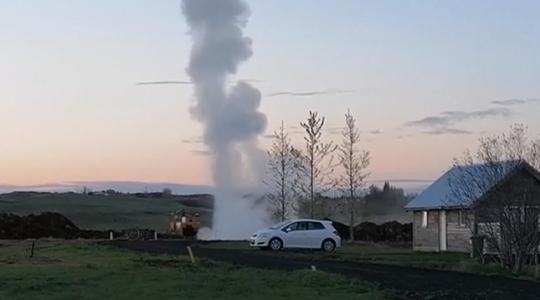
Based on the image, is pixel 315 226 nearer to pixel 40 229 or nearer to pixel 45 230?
pixel 45 230

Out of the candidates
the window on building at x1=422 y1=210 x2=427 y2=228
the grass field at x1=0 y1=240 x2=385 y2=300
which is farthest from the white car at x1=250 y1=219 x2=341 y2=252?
the grass field at x1=0 y1=240 x2=385 y2=300

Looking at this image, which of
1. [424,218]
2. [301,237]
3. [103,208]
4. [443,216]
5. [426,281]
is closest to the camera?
[426,281]

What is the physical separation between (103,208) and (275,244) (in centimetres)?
8069

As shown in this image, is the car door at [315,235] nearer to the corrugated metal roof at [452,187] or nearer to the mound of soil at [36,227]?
the corrugated metal roof at [452,187]

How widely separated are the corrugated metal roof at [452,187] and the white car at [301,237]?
18.2 ft

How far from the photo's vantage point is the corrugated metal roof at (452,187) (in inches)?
1362

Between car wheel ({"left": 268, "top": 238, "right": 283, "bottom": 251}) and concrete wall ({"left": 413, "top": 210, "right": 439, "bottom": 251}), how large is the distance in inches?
298

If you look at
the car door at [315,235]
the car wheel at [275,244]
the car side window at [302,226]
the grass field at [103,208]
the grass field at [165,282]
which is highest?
the grass field at [103,208]

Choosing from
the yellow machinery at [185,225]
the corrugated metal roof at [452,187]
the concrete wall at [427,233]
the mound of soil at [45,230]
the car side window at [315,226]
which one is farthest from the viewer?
the yellow machinery at [185,225]

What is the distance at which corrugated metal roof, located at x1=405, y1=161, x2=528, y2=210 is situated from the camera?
34.6 meters

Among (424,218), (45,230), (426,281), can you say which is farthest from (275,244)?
(45,230)

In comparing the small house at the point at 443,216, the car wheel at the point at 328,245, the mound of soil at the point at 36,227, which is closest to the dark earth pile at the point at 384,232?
the small house at the point at 443,216

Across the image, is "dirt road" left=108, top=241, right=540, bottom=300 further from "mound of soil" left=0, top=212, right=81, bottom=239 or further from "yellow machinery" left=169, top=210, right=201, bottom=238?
"mound of soil" left=0, top=212, right=81, bottom=239

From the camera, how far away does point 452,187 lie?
46.4 metres
